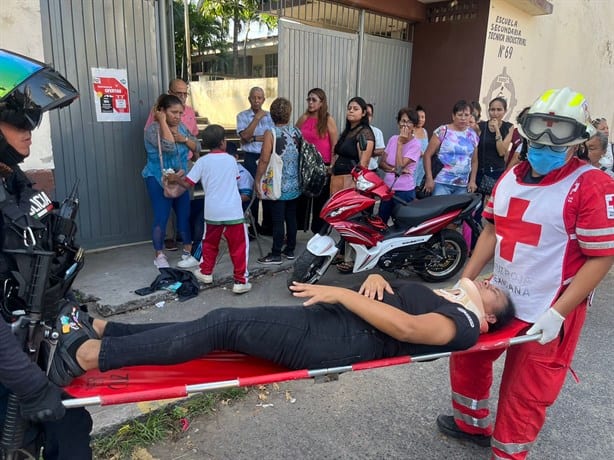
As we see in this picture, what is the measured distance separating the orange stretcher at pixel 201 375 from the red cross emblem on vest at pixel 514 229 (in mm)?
377

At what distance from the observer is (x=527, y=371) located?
88.7 inches

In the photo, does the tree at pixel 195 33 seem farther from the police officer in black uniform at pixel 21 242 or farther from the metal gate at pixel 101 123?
the police officer in black uniform at pixel 21 242

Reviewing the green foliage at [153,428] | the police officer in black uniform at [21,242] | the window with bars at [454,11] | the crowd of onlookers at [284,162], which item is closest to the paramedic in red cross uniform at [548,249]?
the green foliage at [153,428]

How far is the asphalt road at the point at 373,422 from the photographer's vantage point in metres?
2.71

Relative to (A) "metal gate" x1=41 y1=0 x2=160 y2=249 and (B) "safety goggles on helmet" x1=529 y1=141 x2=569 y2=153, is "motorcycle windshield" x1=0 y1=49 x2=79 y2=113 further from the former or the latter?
(A) "metal gate" x1=41 y1=0 x2=160 y2=249

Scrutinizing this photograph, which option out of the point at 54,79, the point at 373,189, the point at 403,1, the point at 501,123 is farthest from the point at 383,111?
the point at 54,79

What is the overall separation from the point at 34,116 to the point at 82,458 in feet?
4.51

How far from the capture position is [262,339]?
2154 mm

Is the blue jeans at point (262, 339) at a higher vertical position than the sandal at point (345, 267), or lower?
higher

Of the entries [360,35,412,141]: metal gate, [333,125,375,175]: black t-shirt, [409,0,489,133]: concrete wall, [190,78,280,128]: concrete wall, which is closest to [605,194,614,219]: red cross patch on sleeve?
[333,125,375,175]: black t-shirt

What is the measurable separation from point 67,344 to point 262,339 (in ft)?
2.58

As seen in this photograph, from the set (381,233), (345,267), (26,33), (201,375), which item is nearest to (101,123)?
(26,33)

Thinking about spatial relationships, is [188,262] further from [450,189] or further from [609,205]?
[609,205]

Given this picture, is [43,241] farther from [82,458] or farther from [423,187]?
[423,187]
